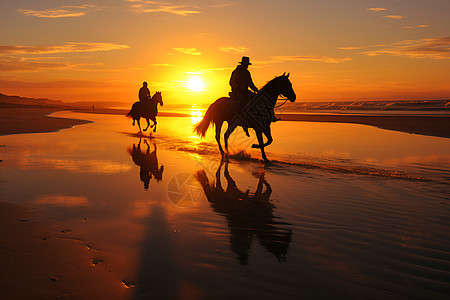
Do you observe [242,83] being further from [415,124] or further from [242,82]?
[415,124]

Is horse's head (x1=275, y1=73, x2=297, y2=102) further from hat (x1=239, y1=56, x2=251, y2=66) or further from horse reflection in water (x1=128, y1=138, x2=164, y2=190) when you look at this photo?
horse reflection in water (x1=128, y1=138, x2=164, y2=190)

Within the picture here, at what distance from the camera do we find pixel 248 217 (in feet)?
18.0

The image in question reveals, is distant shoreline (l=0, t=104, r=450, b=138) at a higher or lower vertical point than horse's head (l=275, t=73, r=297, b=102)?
lower

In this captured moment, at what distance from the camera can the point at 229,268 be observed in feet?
11.9

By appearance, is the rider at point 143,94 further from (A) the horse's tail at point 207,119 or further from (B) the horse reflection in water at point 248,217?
(B) the horse reflection in water at point 248,217

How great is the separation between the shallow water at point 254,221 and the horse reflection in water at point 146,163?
8cm

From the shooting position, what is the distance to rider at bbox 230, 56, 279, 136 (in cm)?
1147

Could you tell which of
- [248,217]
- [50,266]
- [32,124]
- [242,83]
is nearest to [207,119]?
[242,83]

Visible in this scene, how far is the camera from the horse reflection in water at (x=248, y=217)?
4.27 m

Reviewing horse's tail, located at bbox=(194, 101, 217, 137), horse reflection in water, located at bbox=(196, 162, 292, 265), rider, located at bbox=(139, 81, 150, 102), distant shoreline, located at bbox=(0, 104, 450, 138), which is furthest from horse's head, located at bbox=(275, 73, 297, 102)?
distant shoreline, located at bbox=(0, 104, 450, 138)

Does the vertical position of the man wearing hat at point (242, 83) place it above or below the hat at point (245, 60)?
below

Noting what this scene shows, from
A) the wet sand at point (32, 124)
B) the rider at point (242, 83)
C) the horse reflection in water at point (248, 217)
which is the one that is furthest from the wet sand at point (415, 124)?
the wet sand at point (32, 124)

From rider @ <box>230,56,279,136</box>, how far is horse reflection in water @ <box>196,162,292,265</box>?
4.26 metres

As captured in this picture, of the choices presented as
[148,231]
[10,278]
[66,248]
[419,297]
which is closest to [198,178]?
[148,231]
